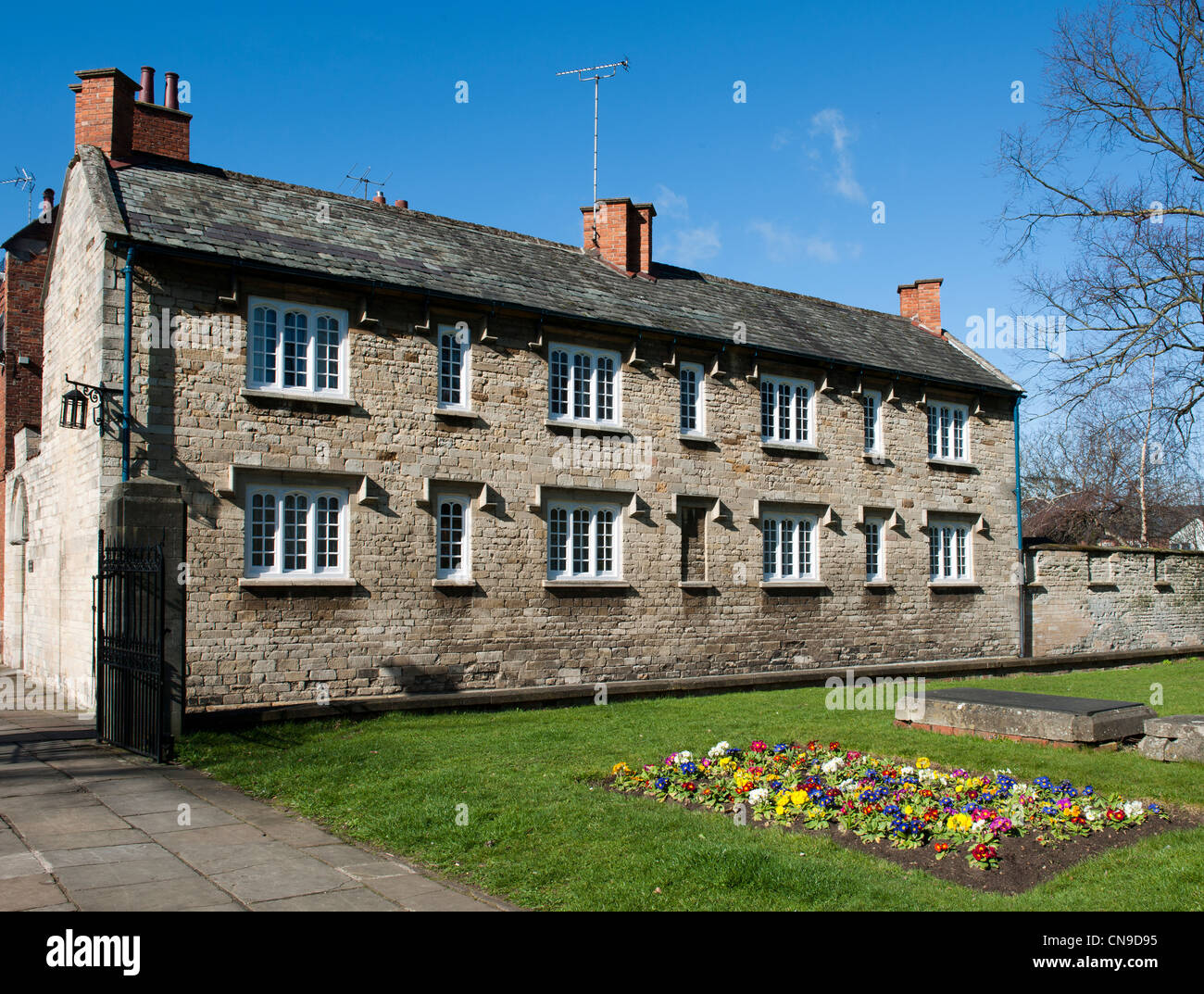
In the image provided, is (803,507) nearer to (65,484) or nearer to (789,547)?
(789,547)

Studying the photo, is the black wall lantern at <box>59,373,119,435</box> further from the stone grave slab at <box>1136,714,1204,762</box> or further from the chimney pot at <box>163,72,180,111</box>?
the stone grave slab at <box>1136,714,1204,762</box>

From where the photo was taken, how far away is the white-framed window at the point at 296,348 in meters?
15.5

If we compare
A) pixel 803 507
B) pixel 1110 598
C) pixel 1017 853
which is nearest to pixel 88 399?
pixel 1017 853

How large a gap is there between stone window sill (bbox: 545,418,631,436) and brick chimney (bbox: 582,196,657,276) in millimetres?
4755

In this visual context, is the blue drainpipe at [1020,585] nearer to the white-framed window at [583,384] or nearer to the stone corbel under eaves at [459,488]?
the white-framed window at [583,384]

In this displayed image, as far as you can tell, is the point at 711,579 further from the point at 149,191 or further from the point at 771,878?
the point at 771,878

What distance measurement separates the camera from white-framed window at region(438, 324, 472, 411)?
17.3 m

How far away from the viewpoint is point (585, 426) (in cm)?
1877

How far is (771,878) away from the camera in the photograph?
20.6 feet

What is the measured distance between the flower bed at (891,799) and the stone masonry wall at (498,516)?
288 inches

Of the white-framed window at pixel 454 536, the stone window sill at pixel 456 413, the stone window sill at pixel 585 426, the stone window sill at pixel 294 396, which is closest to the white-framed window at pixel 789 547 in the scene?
the stone window sill at pixel 585 426

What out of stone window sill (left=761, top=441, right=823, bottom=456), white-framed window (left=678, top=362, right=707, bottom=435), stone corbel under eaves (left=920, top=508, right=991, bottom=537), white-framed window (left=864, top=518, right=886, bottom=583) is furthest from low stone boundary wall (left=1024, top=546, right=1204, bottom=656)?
white-framed window (left=678, top=362, right=707, bottom=435)

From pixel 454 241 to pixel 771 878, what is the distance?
1582cm
